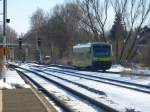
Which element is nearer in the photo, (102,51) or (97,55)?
(97,55)

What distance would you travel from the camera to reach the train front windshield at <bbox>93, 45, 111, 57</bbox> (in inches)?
2307

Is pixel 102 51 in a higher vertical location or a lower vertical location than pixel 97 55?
higher

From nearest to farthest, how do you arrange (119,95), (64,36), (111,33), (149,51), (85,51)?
(119,95) < (149,51) < (85,51) < (111,33) < (64,36)

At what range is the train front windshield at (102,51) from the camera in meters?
58.6

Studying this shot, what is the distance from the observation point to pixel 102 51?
194 feet

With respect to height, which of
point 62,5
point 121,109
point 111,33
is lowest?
point 121,109

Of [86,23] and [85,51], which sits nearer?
[85,51]

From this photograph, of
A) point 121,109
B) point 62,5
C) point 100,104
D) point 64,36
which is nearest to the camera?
point 121,109

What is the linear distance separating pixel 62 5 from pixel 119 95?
11167 centimetres

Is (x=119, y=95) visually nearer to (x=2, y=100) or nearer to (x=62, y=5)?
(x=2, y=100)

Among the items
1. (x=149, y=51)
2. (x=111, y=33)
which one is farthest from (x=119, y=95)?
(x=111, y=33)

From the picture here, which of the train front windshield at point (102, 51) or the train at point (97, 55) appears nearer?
the train at point (97, 55)

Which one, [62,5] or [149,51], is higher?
[62,5]

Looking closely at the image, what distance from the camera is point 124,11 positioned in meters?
83.1
